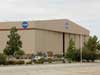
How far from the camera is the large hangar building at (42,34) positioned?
124 metres

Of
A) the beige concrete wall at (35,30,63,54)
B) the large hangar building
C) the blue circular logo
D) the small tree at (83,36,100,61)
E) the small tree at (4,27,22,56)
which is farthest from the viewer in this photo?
the blue circular logo

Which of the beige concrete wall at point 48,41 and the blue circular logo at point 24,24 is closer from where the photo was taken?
the beige concrete wall at point 48,41

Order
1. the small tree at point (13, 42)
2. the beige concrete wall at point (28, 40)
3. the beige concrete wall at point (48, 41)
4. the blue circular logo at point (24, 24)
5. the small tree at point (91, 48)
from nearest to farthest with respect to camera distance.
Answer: the small tree at point (91, 48) → the small tree at point (13, 42) → the beige concrete wall at point (28, 40) → the beige concrete wall at point (48, 41) → the blue circular logo at point (24, 24)

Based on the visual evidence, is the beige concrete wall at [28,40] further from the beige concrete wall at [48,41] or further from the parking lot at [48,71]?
the parking lot at [48,71]

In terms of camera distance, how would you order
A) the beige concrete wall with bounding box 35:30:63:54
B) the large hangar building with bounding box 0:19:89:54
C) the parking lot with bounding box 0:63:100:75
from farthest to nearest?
1. the beige concrete wall with bounding box 35:30:63:54
2. the large hangar building with bounding box 0:19:89:54
3. the parking lot with bounding box 0:63:100:75

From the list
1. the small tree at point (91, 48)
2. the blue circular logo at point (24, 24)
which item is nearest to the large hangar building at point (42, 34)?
the blue circular logo at point (24, 24)

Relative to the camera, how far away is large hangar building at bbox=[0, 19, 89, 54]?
408 ft

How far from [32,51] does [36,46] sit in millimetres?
2138

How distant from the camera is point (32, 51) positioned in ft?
405

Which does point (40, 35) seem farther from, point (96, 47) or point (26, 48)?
A: point (96, 47)

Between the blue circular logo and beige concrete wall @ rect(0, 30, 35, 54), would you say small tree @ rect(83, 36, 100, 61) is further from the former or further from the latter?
the blue circular logo

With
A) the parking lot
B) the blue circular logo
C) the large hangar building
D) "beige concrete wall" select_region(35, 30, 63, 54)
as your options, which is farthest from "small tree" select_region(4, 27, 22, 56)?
the parking lot

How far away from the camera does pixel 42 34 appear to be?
12775 centimetres

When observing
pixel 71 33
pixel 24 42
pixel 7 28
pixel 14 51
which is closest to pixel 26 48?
pixel 24 42
